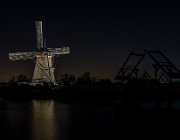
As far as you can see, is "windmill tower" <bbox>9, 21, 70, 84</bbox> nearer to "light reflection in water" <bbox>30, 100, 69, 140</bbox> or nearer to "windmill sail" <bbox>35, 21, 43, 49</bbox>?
"windmill sail" <bbox>35, 21, 43, 49</bbox>

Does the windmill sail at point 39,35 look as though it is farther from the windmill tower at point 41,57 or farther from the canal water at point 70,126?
the canal water at point 70,126

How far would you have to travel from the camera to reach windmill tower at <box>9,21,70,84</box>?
10662cm

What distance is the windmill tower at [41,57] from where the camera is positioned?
10662 cm

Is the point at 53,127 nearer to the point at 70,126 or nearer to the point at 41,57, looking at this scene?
the point at 70,126

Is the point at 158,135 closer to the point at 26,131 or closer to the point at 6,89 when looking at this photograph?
the point at 26,131

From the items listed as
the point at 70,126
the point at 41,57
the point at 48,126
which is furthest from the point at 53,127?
the point at 41,57

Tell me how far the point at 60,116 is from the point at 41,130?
487 inches

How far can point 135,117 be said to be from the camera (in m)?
44.4

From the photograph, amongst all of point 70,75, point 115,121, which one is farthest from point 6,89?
point 115,121

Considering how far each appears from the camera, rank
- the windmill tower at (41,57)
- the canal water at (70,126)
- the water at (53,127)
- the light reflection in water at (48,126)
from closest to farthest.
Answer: the canal water at (70,126) < the water at (53,127) < the light reflection in water at (48,126) < the windmill tower at (41,57)

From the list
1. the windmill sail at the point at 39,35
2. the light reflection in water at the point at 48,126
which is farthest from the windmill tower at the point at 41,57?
the light reflection in water at the point at 48,126

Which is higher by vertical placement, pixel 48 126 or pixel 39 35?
pixel 39 35

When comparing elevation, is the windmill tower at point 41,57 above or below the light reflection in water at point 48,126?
above

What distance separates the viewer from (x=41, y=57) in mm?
107812
